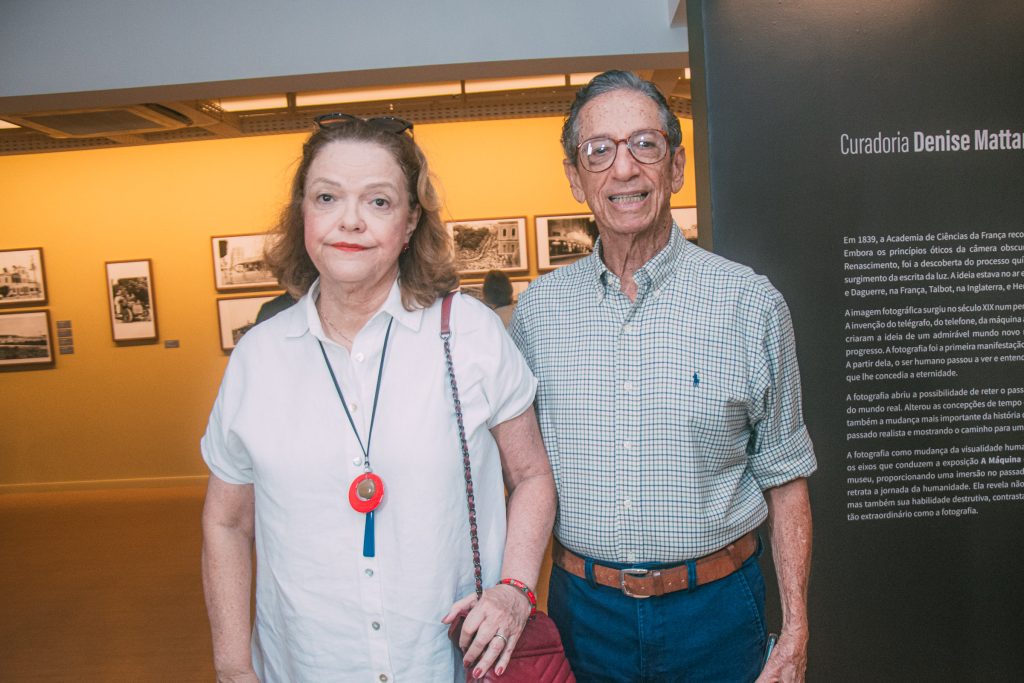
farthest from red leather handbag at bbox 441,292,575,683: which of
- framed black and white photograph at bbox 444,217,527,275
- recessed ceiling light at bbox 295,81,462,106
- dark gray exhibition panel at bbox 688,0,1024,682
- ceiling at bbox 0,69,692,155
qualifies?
framed black and white photograph at bbox 444,217,527,275

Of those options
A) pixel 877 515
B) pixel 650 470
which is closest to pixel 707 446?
pixel 650 470

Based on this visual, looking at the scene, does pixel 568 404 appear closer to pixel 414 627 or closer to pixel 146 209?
pixel 414 627

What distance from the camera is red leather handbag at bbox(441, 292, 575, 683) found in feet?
5.05

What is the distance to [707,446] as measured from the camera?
1823 mm

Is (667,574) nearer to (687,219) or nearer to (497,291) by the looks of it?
(497,291)

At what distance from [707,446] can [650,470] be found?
0.49 ft

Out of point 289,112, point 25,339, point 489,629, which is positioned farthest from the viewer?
point 25,339

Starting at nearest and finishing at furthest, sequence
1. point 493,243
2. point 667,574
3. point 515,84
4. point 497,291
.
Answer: point 667,574, point 515,84, point 497,291, point 493,243

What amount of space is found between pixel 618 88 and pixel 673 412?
0.80m

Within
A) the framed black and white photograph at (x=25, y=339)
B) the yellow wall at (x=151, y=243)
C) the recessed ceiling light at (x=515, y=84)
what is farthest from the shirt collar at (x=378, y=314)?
the framed black and white photograph at (x=25, y=339)

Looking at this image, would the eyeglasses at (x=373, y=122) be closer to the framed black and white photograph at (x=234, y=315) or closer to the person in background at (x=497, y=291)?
the person in background at (x=497, y=291)

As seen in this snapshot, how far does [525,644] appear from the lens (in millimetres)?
1563

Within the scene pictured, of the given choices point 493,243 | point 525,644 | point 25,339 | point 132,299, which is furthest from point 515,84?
point 25,339

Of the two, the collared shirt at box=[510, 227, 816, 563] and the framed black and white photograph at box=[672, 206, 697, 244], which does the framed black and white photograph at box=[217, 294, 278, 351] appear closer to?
the framed black and white photograph at box=[672, 206, 697, 244]
